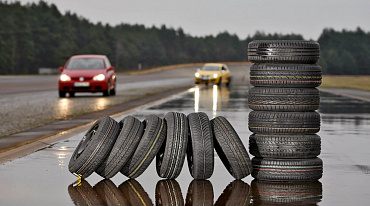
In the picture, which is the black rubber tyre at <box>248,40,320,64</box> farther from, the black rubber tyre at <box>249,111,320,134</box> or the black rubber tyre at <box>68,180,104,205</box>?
the black rubber tyre at <box>68,180,104,205</box>

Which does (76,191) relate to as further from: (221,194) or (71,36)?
(71,36)

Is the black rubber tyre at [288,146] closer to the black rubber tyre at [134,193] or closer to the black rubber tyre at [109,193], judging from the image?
the black rubber tyre at [134,193]

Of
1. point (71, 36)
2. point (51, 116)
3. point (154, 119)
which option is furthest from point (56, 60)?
point (154, 119)

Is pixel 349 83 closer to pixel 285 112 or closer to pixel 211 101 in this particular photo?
pixel 211 101

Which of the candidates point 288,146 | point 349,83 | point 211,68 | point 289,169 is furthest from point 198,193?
point 349,83

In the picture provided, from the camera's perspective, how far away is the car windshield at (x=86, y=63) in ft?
101

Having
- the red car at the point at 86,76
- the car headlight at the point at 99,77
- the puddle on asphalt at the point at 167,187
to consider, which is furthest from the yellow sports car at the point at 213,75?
the puddle on asphalt at the point at 167,187

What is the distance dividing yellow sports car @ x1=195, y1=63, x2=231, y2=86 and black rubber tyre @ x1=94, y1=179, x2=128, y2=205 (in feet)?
137

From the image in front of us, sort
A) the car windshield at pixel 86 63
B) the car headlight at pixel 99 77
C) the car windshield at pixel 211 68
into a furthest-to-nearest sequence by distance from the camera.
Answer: the car windshield at pixel 211 68 → the car windshield at pixel 86 63 → the car headlight at pixel 99 77

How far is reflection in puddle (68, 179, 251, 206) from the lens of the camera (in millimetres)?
7027

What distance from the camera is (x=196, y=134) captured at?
27.5ft

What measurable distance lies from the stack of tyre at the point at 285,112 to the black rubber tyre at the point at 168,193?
1.14 metres

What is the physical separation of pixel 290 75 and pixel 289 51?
297mm

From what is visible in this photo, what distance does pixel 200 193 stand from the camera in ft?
24.7
